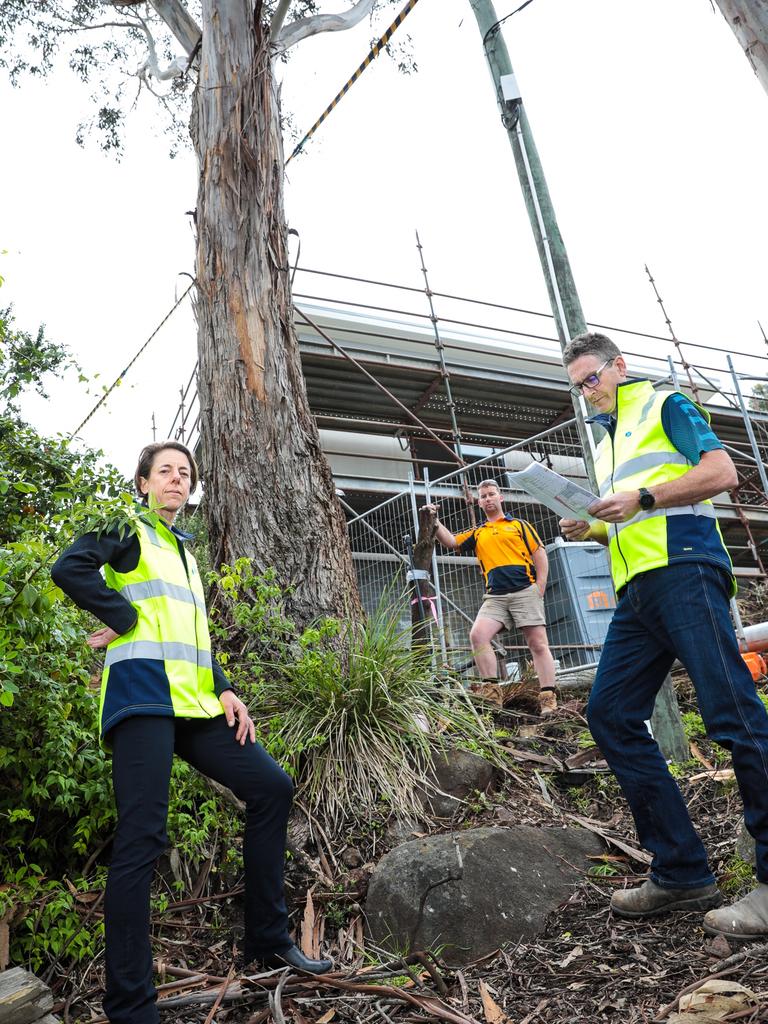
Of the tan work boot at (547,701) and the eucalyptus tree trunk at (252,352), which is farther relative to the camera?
the tan work boot at (547,701)

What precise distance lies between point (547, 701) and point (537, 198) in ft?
10.2

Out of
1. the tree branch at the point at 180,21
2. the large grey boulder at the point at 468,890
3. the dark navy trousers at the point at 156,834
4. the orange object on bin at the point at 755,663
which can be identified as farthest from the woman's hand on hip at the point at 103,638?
the tree branch at the point at 180,21

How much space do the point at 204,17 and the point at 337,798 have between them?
222 inches

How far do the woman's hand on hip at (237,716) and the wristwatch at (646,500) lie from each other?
59.1 inches

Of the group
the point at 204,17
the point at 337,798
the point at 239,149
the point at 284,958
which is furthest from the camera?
the point at 204,17

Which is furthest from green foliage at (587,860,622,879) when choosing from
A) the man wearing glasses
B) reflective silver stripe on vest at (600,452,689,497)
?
reflective silver stripe on vest at (600,452,689,497)

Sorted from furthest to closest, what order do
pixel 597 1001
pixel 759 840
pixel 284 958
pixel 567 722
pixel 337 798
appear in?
pixel 567 722 < pixel 337 798 < pixel 284 958 < pixel 759 840 < pixel 597 1001

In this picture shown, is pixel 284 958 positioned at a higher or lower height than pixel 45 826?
lower

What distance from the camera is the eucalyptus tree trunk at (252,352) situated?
193 inches

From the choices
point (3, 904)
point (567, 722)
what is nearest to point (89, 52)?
point (567, 722)

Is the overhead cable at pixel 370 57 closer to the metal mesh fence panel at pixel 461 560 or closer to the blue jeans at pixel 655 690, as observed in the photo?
the metal mesh fence panel at pixel 461 560

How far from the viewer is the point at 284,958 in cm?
276

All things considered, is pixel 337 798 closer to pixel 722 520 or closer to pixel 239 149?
pixel 239 149

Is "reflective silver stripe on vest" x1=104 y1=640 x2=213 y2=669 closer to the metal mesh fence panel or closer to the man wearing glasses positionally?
the man wearing glasses
